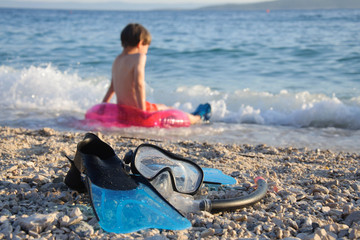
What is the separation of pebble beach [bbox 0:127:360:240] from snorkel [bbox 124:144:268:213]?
0.21ft

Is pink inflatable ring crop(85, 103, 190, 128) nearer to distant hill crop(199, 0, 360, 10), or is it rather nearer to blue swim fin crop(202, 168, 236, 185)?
blue swim fin crop(202, 168, 236, 185)

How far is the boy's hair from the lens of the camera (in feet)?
16.7

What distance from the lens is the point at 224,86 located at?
8414mm

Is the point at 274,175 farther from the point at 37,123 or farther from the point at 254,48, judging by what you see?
the point at 254,48

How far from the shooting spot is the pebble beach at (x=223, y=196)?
1.94 meters

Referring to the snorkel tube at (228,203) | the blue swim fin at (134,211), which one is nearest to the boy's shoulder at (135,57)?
the blue swim fin at (134,211)

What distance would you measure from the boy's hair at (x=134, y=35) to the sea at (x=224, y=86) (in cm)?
118

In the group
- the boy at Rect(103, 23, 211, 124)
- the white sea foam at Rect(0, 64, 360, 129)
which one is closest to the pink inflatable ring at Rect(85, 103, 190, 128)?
the boy at Rect(103, 23, 211, 124)

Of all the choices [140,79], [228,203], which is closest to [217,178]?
[228,203]

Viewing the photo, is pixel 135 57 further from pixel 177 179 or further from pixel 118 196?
pixel 118 196

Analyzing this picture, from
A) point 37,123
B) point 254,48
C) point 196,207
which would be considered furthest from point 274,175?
point 254,48

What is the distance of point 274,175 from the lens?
119 inches

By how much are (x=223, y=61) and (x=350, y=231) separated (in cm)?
936

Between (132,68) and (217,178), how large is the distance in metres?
2.90
